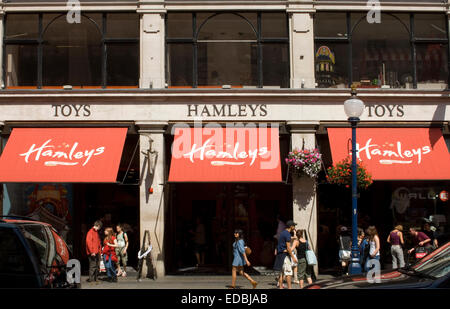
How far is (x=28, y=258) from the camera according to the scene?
581 centimetres

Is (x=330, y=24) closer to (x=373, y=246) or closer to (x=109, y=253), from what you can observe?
(x=373, y=246)

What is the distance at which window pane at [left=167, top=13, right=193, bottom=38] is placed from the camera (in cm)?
1756

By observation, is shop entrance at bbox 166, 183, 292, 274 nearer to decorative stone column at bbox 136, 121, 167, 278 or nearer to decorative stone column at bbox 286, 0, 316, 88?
decorative stone column at bbox 136, 121, 167, 278

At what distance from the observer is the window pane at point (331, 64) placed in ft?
57.6

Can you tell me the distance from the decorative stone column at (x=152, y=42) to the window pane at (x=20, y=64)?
3.90 meters

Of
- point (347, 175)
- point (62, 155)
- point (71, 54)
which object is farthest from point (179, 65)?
Result: point (347, 175)

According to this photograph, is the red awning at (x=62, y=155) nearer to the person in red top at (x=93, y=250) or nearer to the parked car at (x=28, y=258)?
the person in red top at (x=93, y=250)

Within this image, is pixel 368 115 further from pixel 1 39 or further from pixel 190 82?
pixel 1 39

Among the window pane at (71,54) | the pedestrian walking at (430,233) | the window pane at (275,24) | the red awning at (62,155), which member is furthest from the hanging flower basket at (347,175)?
the window pane at (71,54)

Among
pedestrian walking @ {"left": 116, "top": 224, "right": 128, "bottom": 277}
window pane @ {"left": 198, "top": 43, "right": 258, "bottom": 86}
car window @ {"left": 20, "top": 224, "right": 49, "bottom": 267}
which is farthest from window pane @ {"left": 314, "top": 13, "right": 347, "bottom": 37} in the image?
car window @ {"left": 20, "top": 224, "right": 49, "bottom": 267}

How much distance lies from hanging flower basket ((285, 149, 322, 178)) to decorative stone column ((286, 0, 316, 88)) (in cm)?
253

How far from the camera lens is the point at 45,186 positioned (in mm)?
17328
